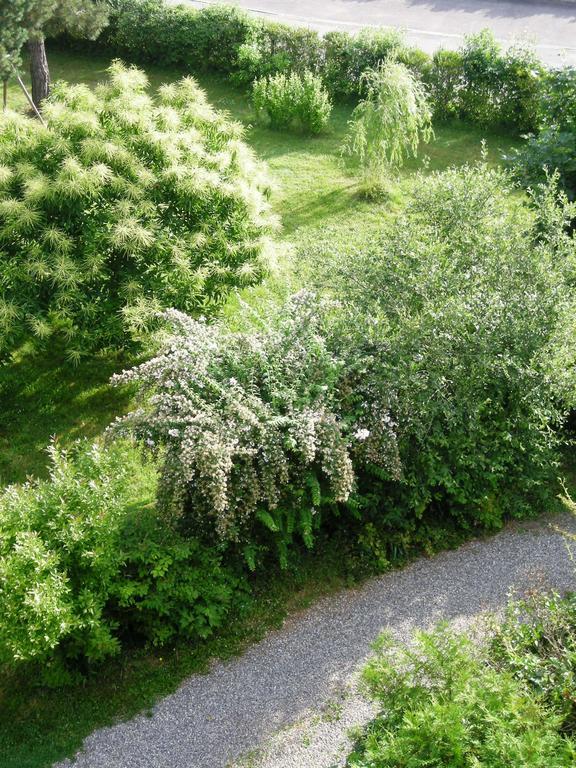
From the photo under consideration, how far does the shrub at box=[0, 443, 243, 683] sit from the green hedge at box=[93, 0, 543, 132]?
996 cm

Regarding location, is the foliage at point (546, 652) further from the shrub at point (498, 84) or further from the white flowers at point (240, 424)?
the shrub at point (498, 84)

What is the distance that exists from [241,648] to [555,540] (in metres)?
3.14

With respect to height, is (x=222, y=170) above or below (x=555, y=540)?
above

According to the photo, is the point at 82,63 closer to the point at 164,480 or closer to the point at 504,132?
the point at 504,132

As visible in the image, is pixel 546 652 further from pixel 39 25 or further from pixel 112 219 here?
pixel 39 25

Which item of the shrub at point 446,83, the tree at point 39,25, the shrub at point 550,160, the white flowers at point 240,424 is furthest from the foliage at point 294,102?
the white flowers at point 240,424

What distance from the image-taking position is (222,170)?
27.1ft

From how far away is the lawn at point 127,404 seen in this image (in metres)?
5.89

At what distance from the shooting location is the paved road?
16.7m

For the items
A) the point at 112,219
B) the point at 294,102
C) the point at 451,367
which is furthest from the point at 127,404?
the point at 294,102

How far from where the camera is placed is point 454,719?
449 cm

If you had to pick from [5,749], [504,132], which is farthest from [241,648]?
[504,132]

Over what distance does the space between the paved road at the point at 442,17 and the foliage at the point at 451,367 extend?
33.7ft

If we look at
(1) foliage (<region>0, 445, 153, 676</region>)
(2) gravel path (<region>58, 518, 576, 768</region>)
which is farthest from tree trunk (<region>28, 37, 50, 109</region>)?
(2) gravel path (<region>58, 518, 576, 768</region>)
